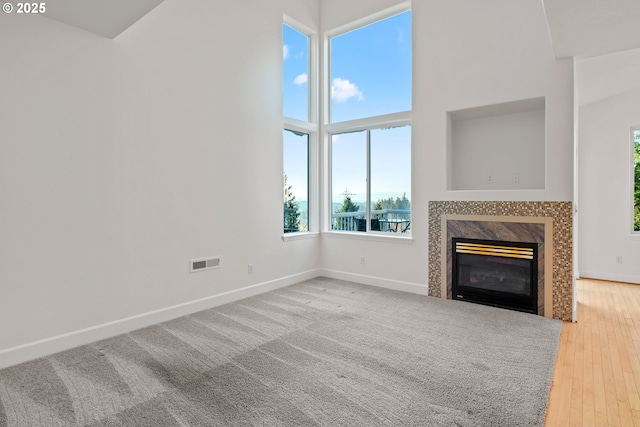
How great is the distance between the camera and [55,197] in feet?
9.03

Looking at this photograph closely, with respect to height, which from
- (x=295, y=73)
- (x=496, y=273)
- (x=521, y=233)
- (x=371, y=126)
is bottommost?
(x=496, y=273)

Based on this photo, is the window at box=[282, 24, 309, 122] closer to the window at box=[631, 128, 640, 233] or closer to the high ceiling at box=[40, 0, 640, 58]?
the high ceiling at box=[40, 0, 640, 58]

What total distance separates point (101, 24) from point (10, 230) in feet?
5.69

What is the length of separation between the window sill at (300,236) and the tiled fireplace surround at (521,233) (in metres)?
1.78

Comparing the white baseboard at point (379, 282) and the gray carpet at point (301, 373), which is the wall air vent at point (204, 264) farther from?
the white baseboard at point (379, 282)

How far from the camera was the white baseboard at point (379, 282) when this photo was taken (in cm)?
445

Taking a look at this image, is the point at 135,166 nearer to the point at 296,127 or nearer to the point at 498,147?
the point at 296,127

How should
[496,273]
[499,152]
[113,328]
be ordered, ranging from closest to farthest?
[113,328]
[496,273]
[499,152]

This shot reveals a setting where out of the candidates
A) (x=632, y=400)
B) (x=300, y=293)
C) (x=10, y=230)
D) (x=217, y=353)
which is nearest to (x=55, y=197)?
(x=10, y=230)

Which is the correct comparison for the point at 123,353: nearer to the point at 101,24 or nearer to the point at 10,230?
the point at 10,230

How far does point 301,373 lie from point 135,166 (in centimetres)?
239

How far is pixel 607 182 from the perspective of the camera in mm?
5078

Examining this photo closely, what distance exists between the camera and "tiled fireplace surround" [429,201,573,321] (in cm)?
350

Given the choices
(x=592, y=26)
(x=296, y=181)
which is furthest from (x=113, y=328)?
(x=592, y=26)
